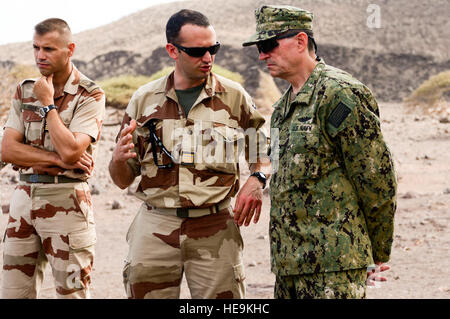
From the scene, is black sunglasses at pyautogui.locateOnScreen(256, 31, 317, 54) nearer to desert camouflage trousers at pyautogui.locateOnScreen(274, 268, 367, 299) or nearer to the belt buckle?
the belt buckle

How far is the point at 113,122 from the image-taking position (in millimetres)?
16047

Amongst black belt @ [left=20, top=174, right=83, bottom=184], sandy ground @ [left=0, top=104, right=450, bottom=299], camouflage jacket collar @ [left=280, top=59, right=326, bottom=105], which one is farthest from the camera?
sandy ground @ [left=0, top=104, right=450, bottom=299]

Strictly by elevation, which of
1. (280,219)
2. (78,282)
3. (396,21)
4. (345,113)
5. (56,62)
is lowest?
(78,282)

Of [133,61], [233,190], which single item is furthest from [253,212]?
[133,61]

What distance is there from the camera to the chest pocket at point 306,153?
100 inches

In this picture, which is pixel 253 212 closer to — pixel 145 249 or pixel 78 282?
pixel 145 249

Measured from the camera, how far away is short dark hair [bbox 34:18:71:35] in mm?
3406

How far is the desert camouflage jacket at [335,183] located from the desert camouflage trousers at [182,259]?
446 mm

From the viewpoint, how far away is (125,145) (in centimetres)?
288

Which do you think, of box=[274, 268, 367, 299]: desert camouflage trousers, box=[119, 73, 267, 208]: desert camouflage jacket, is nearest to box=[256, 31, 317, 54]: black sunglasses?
box=[119, 73, 267, 208]: desert camouflage jacket

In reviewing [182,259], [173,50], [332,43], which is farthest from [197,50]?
[332,43]

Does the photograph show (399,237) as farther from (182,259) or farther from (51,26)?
(51,26)

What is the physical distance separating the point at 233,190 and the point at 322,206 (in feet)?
2.23

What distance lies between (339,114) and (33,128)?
181 centimetres
